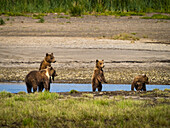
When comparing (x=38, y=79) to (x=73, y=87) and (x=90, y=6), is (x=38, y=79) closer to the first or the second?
(x=73, y=87)

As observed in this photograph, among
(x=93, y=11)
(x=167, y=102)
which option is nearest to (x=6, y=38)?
(x=167, y=102)

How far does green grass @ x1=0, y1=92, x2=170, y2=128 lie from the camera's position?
767 centimetres

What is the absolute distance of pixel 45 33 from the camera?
34.9 meters

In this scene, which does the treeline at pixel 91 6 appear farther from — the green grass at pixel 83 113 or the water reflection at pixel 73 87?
the green grass at pixel 83 113

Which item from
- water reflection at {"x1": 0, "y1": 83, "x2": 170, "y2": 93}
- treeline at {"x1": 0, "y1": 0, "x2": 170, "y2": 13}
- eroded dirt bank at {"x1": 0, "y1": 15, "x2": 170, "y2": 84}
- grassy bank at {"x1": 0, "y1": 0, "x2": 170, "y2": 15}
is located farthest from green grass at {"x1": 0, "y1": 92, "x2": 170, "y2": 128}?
treeline at {"x1": 0, "y1": 0, "x2": 170, "y2": 13}

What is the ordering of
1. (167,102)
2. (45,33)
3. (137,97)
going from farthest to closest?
(45,33), (137,97), (167,102)

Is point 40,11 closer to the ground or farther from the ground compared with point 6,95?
farther from the ground

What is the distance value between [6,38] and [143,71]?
49.9 feet

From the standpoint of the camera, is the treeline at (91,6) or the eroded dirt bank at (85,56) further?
the treeline at (91,6)

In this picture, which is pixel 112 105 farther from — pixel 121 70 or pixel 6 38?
pixel 6 38

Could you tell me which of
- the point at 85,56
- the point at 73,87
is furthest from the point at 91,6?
Answer: the point at 73,87

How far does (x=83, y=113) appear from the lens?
8492 millimetres

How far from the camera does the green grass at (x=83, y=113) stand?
7672 millimetres

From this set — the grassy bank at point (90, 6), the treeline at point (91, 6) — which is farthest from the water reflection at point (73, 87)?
the treeline at point (91, 6)
